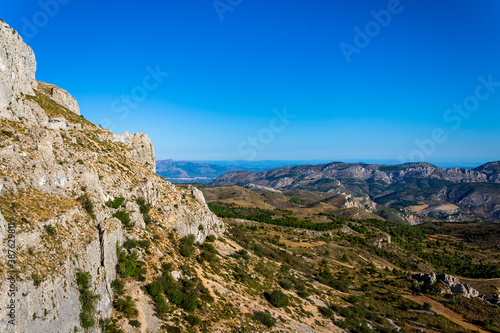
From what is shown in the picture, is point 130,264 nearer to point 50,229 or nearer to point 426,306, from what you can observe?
point 50,229

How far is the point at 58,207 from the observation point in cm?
2589

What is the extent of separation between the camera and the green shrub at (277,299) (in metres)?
42.7

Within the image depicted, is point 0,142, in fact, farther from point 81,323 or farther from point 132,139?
point 132,139

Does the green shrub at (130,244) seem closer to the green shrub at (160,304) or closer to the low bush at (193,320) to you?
the green shrub at (160,304)

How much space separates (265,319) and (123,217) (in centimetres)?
2461

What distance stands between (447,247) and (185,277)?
15987 cm

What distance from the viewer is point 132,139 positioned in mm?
65312

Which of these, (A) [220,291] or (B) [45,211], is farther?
(A) [220,291]

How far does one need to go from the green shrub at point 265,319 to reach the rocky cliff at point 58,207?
56.3ft

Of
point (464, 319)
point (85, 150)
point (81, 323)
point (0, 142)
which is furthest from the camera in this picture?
point (464, 319)

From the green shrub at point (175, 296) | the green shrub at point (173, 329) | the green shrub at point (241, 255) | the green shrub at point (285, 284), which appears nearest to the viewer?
the green shrub at point (173, 329)

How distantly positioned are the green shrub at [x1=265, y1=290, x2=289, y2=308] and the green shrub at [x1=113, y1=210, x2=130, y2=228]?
1047 inches

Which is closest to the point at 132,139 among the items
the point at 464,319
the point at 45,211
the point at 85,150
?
the point at 85,150

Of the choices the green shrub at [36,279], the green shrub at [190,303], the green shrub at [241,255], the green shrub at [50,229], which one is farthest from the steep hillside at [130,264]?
the green shrub at [241,255]
